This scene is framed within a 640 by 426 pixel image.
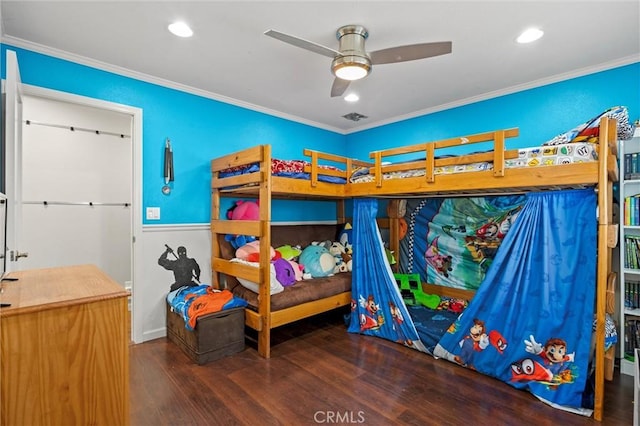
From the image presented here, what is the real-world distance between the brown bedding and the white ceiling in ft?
5.26

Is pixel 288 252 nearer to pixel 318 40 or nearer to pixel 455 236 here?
pixel 455 236

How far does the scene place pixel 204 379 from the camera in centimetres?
229

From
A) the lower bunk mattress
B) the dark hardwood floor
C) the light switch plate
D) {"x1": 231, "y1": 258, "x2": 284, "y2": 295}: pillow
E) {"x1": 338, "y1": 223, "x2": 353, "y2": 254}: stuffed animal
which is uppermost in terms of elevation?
the light switch plate

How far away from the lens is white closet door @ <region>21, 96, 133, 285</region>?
348cm

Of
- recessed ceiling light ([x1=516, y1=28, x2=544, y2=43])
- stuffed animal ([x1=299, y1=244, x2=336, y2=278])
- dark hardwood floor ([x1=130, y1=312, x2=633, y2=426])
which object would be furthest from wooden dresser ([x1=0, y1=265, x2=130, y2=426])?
recessed ceiling light ([x1=516, y1=28, x2=544, y2=43])

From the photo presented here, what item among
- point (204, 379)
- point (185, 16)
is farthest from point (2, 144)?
point (204, 379)

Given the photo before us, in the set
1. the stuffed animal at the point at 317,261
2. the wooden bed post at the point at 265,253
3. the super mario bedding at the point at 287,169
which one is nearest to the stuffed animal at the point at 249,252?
the wooden bed post at the point at 265,253

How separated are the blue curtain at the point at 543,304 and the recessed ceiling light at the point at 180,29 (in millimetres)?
2633

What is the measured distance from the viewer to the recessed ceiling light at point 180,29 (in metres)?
2.15

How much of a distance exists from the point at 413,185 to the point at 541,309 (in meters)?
1.22

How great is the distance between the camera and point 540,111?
9.96ft

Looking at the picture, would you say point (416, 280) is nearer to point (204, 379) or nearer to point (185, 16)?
point (204, 379)

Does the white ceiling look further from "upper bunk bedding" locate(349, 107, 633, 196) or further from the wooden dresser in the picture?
the wooden dresser

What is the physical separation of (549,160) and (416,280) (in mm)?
1972
